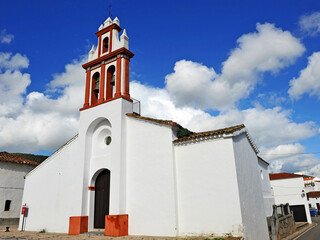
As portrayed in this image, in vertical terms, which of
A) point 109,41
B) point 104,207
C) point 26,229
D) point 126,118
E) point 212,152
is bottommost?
point 26,229

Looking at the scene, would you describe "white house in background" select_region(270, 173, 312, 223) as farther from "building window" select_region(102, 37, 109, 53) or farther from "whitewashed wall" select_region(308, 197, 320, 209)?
"building window" select_region(102, 37, 109, 53)

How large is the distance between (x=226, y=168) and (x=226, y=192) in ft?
2.94

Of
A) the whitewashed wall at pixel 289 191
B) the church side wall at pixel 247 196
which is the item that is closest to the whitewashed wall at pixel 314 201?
the whitewashed wall at pixel 289 191

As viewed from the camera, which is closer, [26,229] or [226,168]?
[226,168]

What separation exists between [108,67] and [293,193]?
2607 centimetres

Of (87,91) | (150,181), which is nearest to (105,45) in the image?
(87,91)

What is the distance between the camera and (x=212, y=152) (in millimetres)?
9797

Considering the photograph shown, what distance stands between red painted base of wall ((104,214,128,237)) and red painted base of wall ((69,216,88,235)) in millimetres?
1833

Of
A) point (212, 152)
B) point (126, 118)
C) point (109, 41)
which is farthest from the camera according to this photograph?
point (109, 41)

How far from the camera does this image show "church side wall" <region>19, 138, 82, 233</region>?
41.6 ft

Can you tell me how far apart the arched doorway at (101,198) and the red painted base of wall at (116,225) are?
5.42ft

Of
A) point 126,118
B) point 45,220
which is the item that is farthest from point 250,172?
point 45,220

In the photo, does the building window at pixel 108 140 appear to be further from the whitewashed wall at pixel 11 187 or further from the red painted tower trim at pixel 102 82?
the whitewashed wall at pixel 11 187

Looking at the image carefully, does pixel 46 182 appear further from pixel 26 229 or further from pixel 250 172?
pixel 250 172
